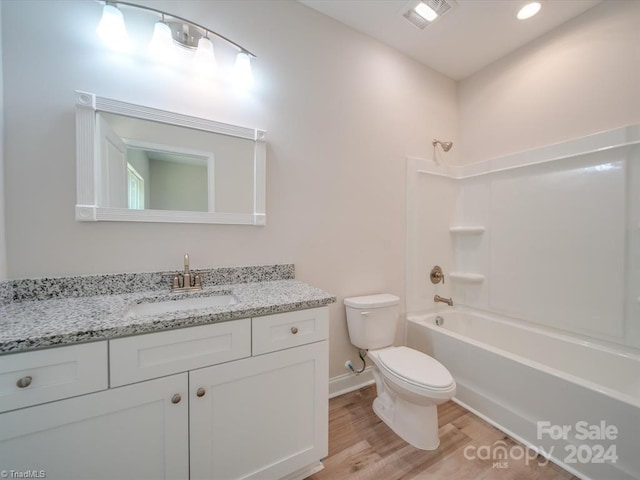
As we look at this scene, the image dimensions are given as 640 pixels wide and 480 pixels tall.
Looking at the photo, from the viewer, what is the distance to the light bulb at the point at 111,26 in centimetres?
115

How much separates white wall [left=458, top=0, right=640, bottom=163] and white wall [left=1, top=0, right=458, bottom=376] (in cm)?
29

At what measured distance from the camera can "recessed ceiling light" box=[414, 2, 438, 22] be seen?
1656 millimetres

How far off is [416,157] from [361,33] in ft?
3.43

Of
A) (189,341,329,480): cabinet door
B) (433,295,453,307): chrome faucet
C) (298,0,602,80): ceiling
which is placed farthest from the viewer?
(433,295,453,307): chrome faucet

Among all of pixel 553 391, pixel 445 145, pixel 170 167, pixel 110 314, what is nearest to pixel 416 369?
pixel 553 391

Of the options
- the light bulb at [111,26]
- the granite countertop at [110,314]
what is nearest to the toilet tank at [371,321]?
the granite countertop at [110,314]

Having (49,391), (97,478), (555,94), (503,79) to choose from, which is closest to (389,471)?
(97,478)

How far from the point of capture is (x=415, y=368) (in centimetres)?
146

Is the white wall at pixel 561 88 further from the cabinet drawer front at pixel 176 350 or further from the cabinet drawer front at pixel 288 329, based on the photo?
the cabinet drawer front at pixel 176 350

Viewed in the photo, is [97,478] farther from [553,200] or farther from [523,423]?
[553,200]

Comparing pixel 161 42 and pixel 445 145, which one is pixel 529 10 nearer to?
pixel 445 145

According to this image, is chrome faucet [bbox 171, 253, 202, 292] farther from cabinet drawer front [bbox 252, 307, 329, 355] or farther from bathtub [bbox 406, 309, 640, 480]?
bathtub [bbox 406, 309, 640, 480]

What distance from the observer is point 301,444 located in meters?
1.14

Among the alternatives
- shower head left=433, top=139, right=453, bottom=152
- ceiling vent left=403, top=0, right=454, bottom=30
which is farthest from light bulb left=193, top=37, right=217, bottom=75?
shower head left=433, top=139, right=453, bottom=152
